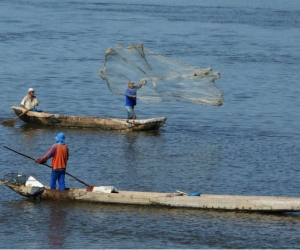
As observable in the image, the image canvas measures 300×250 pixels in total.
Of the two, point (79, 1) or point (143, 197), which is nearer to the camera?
point (143, 197)

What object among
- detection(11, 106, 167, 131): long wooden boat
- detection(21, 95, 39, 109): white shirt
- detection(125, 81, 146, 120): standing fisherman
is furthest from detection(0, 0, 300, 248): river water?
detection(125, 81, 146, 120): standing fisherman

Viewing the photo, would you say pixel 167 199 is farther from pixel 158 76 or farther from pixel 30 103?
pixel 30 103

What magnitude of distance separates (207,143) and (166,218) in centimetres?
859

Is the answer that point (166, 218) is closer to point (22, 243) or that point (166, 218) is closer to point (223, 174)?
point (22, 243)

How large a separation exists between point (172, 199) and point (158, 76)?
866 cm

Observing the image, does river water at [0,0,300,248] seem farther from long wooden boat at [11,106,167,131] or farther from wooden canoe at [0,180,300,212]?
long wooden boat at [11,106,167,131]

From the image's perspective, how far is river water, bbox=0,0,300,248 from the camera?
1745cm

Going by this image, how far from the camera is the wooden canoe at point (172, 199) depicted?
18297 millimetres

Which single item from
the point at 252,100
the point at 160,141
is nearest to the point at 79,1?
the point at 252,100

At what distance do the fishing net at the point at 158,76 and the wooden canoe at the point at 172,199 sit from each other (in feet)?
25.1

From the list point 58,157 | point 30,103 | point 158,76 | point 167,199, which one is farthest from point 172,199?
point 30,103

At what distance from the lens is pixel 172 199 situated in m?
18.6

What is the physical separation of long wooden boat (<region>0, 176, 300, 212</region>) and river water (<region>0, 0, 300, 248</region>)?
17 cm

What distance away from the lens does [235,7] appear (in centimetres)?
9081
